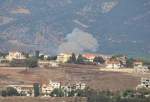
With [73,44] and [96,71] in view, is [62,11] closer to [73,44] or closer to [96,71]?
[73,44]

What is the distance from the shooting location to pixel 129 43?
155 m

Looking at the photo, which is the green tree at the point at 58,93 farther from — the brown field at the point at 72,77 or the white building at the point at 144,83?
the white building at the point at 144,83

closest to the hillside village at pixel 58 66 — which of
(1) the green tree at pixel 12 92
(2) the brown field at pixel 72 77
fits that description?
(1) the green tree at pixel 12 92

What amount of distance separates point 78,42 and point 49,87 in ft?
246

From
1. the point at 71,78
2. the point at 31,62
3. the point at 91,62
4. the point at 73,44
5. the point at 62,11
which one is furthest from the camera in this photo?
the point at 62,11

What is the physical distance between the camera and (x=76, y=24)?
170000 mm

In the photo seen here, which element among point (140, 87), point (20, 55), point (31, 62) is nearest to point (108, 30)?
point (20, 55)

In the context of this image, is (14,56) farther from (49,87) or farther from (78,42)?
(78,42)

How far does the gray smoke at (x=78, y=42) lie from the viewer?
143 metres

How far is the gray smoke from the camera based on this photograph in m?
143

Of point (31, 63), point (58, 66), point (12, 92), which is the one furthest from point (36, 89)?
point (58, 66)

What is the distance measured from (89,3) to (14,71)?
105207 millimetres

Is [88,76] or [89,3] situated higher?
[89,3]

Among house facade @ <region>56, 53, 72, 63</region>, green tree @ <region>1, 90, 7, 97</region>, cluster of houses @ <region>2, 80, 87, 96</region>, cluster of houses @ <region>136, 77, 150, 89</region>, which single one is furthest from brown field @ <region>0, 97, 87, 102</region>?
house facade @ <region>56, 53, 72, 63</region>
